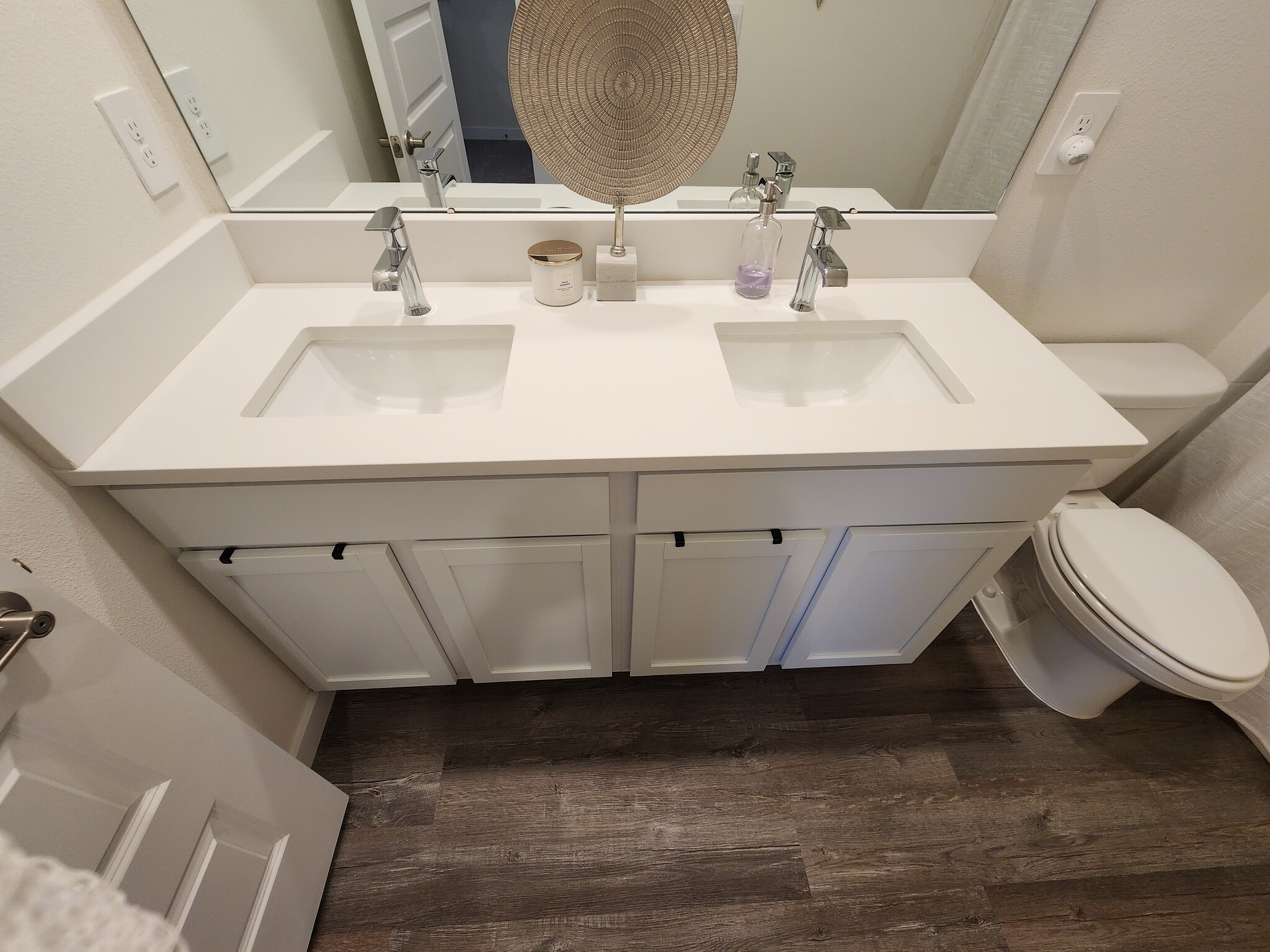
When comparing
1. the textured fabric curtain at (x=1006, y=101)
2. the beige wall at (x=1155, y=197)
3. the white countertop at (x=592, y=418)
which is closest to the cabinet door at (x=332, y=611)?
the white countertop at (x=592, y=418)

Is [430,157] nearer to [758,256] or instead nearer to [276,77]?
[276,77]

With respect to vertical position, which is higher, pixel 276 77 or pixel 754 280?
pixel 276 77

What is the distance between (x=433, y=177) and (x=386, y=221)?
0.21m

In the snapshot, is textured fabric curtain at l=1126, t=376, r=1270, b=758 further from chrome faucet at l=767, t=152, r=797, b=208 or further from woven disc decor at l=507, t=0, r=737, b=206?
woven disc decor at l=507, t=0, r=737, b=206

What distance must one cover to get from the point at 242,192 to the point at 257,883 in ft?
3.81

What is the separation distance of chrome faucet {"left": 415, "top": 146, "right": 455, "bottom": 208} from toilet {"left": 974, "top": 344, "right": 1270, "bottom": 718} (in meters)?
1.38

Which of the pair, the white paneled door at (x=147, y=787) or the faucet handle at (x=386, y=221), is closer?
the white paneled door at (x=147, y=787)

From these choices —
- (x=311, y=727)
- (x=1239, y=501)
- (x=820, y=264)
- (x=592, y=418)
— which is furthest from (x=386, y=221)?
(x=1239, y=501)

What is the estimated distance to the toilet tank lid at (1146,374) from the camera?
3.84 ft

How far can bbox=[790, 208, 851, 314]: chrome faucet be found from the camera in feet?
2.79

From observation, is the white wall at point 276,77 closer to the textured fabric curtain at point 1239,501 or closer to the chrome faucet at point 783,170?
the chrome faucet at point 783,170

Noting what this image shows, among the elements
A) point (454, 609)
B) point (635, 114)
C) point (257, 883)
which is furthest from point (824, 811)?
point (635, 114)

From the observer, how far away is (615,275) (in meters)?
1.00

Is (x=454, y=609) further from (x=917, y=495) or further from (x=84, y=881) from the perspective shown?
(x=917, y=495)
